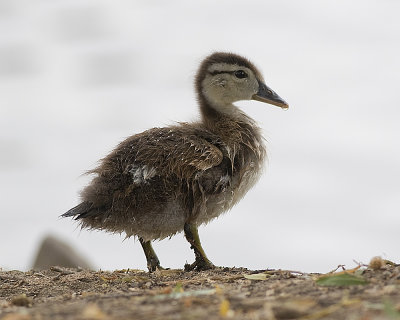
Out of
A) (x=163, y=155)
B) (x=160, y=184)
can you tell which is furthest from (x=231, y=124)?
(x=160, y=184)

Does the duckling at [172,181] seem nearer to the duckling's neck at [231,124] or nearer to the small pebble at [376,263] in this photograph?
the duckling's neck at [231,124]

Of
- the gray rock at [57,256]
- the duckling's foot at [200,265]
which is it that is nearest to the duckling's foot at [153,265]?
the duckling's foot at [200,265]

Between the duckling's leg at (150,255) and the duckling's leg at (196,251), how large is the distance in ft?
1.59

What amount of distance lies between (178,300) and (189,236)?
8.35 feet

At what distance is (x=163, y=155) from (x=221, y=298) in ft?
7.98

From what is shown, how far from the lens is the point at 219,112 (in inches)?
292

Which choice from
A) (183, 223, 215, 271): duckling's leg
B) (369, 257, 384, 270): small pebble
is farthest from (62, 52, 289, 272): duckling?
(369, 257, 384, 270): small pebble

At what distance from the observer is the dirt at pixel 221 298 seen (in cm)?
340

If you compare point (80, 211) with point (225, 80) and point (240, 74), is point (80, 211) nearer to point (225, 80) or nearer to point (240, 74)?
point (225, 80)

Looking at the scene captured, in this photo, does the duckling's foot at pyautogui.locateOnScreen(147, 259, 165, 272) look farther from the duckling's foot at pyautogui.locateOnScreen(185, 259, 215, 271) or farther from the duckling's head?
the duckling's head

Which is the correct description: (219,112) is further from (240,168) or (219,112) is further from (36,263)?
(36,263)

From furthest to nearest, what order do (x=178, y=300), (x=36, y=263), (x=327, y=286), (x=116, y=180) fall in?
(x=36, y=263) → (x=116, y=180) → (x=327, y=286) → (x=178, y=300)

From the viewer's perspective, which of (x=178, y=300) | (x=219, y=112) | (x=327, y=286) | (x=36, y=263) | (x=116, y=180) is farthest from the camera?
(x=36, y=263)

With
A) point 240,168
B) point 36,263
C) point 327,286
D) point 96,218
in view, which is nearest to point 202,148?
point 240,168
